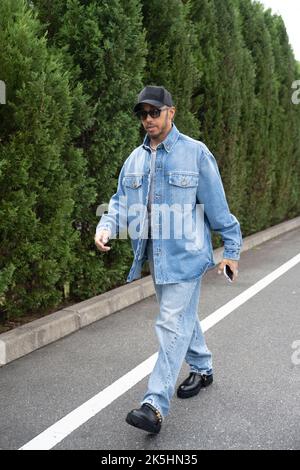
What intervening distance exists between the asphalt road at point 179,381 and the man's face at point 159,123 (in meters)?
1.69

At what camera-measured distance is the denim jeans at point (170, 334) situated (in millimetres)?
3311

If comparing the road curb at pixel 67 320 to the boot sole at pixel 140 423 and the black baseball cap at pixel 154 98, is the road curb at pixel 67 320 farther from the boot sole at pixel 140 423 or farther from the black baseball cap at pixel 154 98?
the black baseball cap at pixel 154 98

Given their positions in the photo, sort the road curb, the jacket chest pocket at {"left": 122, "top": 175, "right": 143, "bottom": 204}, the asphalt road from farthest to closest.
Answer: the road curb, the jacket chest pocket at {"left": 122, "top": 175, "right": 143, "bottom": 204}, the asphalt road

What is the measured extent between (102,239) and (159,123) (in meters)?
0.75

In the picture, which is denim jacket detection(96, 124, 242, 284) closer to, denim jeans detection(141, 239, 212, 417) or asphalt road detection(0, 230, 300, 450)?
denim jeans detection(141, 239, 212, 417)

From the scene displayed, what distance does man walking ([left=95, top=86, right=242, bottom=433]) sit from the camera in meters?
3.38

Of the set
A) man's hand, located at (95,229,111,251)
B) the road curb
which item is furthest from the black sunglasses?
the road curb

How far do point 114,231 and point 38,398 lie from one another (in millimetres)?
1224

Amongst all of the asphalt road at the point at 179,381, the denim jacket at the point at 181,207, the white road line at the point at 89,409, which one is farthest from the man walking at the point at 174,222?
the white road line at the point at 89,409

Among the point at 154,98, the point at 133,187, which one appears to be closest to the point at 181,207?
the point at 133,187

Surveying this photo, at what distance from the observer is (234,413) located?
3.56 m

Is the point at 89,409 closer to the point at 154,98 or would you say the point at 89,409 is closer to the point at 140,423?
the point at 140,423
